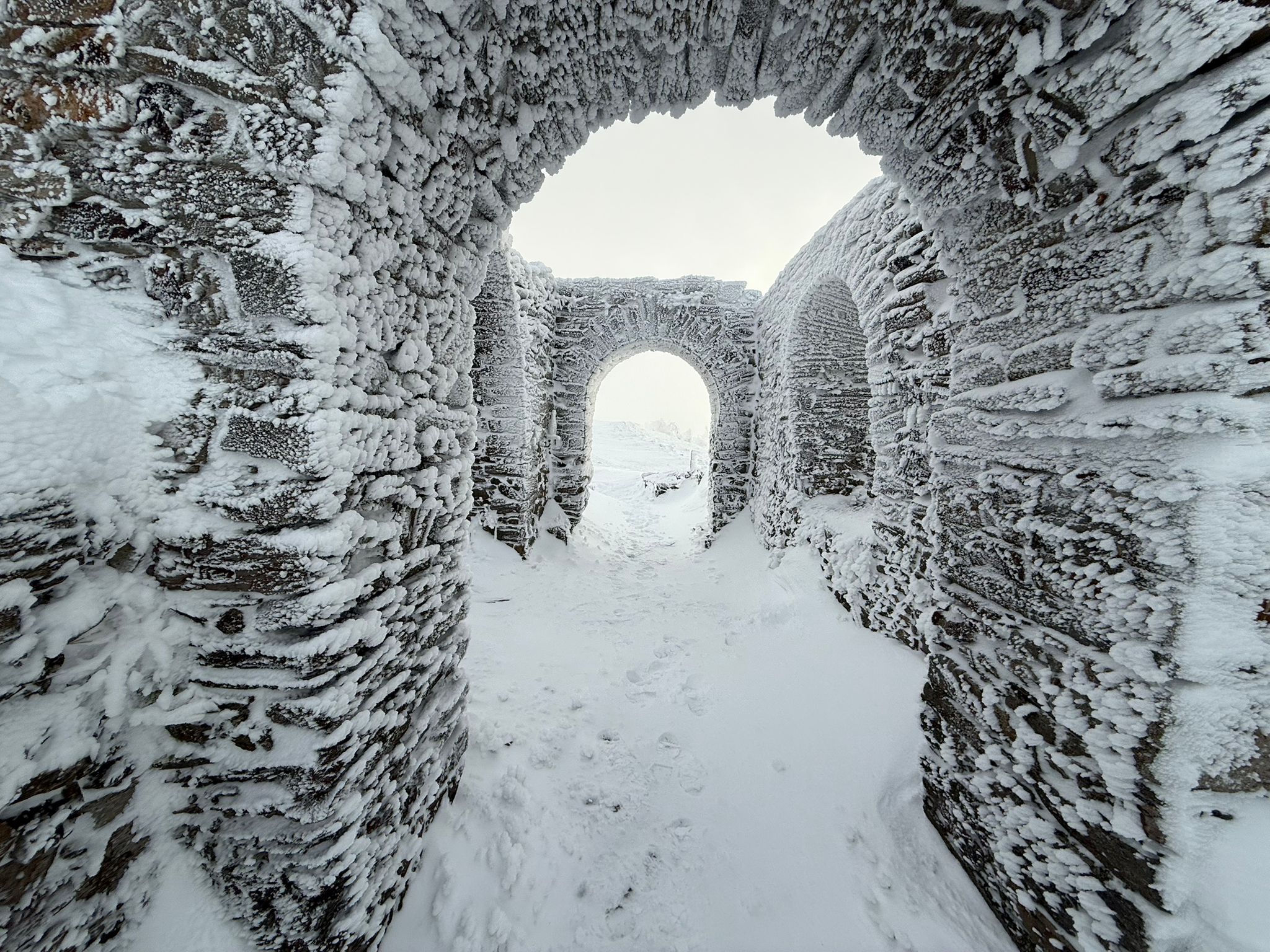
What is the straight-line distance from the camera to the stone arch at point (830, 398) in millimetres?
4277

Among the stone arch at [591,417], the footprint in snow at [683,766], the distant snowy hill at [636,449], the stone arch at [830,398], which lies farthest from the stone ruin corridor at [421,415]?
the distant snowy hill at [636,449]

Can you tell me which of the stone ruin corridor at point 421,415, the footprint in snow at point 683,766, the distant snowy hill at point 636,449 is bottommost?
the footprint in snow at point 683,766

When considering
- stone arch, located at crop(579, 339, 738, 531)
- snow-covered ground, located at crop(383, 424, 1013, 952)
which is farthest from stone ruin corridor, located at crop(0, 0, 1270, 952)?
stone arch, located at crop(579, 339, 738, 531)

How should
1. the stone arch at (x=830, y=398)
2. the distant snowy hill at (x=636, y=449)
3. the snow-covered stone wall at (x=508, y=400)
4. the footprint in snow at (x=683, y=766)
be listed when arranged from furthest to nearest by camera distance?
the distant snowy hill at (x=636, y=449) → the snow-covered stone wall at (x=508, y=400) → the stone arch at (x=830, y=398) → the footprint in snow at (x=683, y=766)

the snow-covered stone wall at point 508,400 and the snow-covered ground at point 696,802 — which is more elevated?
the snow-covered stone wall at point 508,400

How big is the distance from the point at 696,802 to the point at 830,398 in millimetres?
3660

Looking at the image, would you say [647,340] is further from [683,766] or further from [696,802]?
[696,802]

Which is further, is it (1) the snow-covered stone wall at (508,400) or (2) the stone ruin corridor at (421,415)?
(1) the snow-covered stone wall at (508,400)

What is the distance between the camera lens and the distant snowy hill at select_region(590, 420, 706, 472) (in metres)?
14.4

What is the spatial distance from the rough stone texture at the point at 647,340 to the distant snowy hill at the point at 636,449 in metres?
4.61

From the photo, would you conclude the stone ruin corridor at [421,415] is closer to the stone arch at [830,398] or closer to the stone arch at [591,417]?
the stone arch at [830,398]

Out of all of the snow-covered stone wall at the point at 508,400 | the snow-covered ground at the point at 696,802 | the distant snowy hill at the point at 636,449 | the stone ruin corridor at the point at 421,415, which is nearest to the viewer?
the stone ruin corridor at the point at 421,415

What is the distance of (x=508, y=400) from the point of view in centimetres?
491

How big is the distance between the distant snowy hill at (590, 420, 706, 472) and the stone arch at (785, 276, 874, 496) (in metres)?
6.80
